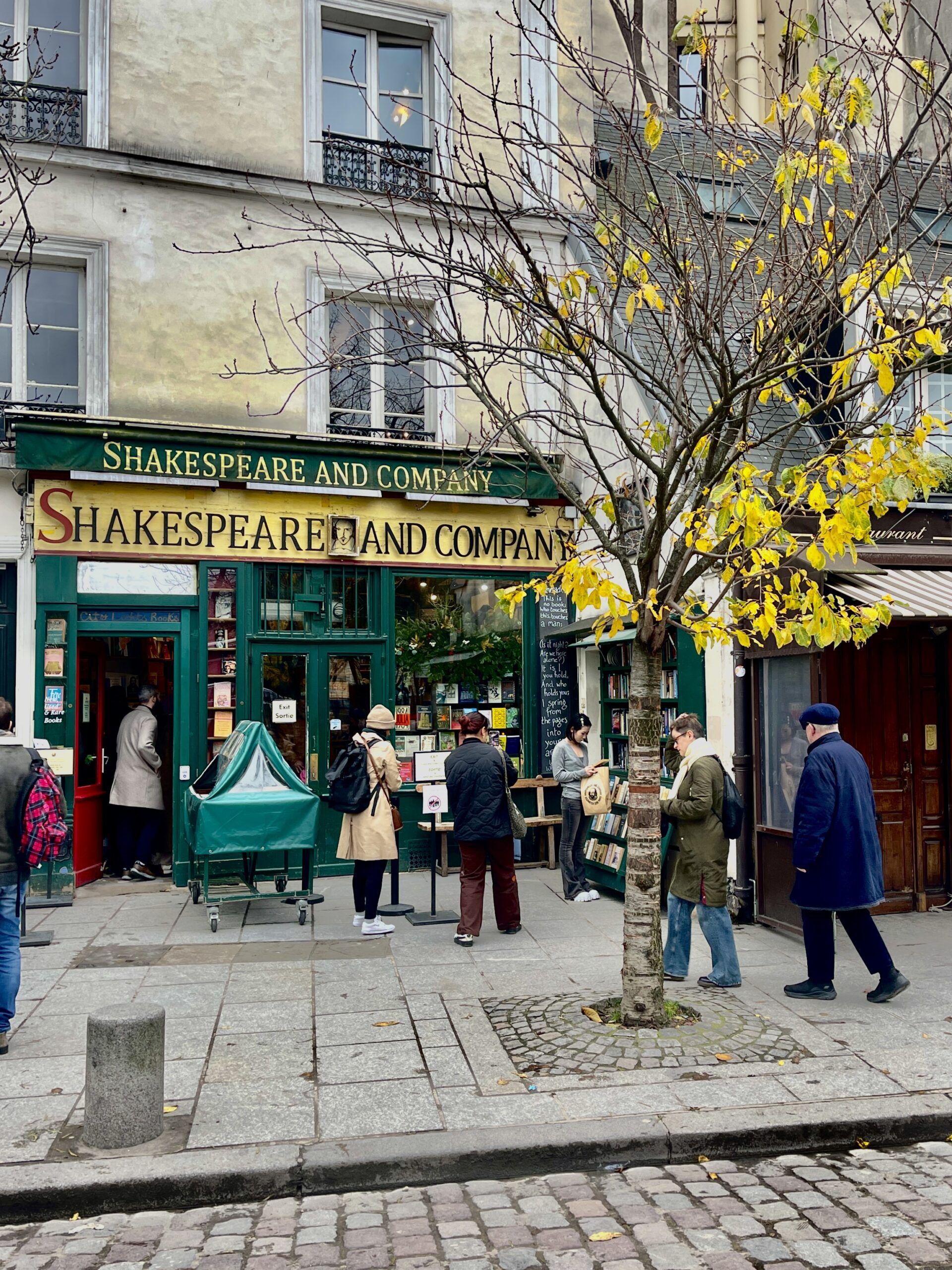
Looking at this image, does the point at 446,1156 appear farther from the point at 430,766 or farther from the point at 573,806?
the point at 573,806

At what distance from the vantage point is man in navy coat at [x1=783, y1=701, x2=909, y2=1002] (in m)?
6.69

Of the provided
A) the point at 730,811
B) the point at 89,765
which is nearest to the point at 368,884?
the point at 730,811

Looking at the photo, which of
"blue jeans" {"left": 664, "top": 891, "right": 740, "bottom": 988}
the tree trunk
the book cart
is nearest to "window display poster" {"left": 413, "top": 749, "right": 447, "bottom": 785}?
the book cart

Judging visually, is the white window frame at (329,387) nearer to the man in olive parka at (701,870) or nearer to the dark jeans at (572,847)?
the dark jeans at (572,847)

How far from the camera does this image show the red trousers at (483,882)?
27.2 ft

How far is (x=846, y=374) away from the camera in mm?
6285

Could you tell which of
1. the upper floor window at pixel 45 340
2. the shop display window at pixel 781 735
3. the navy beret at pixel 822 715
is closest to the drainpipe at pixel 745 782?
the shop display window at pixel 781 735

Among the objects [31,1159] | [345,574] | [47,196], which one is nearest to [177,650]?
[345,574]

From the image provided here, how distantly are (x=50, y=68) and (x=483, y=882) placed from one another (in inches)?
359

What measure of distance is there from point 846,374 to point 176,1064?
Answer: 5.53 metres

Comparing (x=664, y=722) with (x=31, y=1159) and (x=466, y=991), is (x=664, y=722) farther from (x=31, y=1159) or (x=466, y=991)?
(x=31, y=1159)

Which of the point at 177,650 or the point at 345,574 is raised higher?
the point at 345,574

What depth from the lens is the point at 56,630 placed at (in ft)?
34.0

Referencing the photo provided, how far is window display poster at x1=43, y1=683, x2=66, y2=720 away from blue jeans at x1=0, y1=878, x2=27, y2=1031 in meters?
4.47
